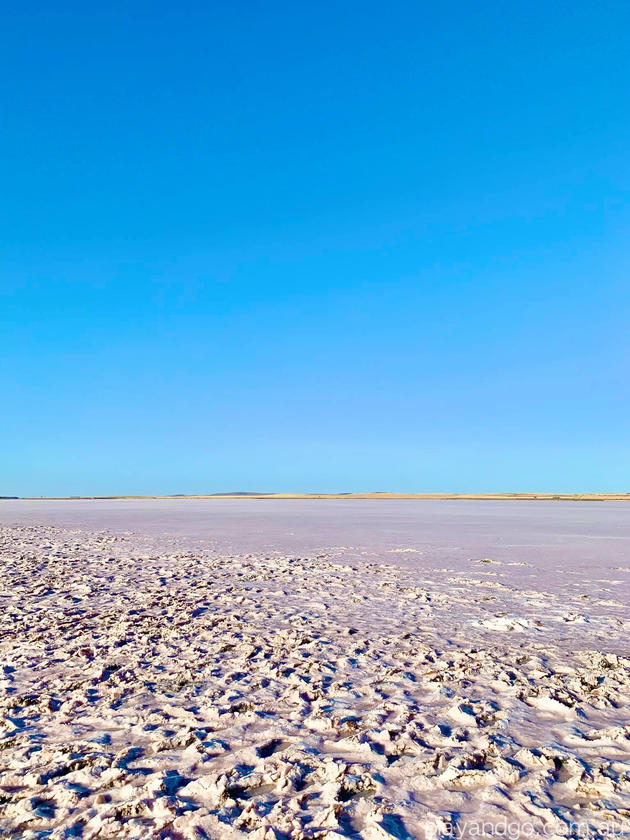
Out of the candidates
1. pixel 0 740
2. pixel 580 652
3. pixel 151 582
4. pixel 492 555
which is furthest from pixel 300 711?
pixel 492 555

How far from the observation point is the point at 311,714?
4.14m

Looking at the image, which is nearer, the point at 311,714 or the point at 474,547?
the point at 311,714

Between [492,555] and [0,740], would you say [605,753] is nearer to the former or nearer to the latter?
[0,740]

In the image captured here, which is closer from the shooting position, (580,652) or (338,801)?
(338,801)

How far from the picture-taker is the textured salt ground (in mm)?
2920

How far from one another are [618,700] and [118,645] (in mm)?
4482

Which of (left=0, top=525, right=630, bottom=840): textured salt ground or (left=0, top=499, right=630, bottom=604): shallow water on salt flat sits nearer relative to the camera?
(left=0, top=525, right=630, bottom=840): textured salt ground

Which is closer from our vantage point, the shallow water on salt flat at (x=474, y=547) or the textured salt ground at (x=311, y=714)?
the textured salt ground at (x=311, y=714)

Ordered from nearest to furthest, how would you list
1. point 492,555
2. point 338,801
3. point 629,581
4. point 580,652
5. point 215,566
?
1. point 338,801
2. point 580,652
3. point 629,581
4. point 215,566
5. point 492,555

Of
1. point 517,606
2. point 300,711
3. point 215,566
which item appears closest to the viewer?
point 300,711

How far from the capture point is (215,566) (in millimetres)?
11328

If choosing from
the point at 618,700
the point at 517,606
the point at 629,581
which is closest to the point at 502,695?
the point at 618,700

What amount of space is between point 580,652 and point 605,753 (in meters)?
2.24

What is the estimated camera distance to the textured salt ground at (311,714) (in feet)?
9.58
